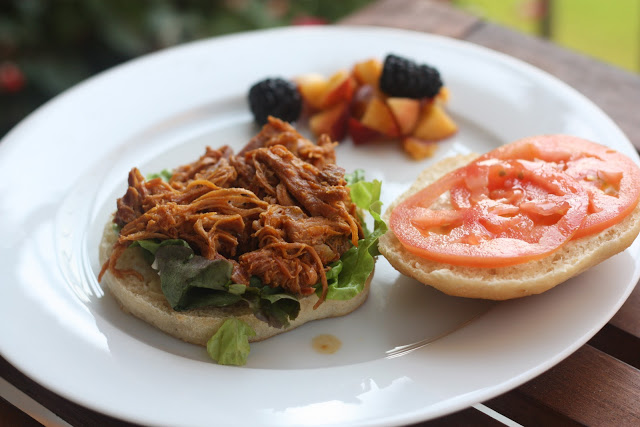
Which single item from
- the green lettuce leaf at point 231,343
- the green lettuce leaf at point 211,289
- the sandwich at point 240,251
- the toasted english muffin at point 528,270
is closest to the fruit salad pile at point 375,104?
the sandwich at point 240,251

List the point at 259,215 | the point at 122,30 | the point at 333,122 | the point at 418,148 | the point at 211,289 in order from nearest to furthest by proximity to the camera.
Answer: the point at 211,289
the point at 259,215
the point at 418,148
the point at 333,122
the point at 122,30

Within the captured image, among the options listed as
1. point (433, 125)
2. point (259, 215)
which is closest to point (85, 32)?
point (433, 125)

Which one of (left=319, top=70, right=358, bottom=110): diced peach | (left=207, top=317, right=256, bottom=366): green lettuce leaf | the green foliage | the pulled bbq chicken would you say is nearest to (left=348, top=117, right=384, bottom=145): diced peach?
(left=319, top=70, right=358, bottom=110): diced peach

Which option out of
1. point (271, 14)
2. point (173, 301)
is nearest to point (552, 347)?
point (173, 301)

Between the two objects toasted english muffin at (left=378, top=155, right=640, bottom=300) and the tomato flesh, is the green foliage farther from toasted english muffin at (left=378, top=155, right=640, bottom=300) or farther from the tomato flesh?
toasted english muffin at (left=378, top=155, right=640, bottom=300)

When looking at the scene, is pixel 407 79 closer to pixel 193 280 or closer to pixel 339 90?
pixel 339 90

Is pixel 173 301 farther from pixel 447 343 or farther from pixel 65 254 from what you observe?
pixel 447 343
